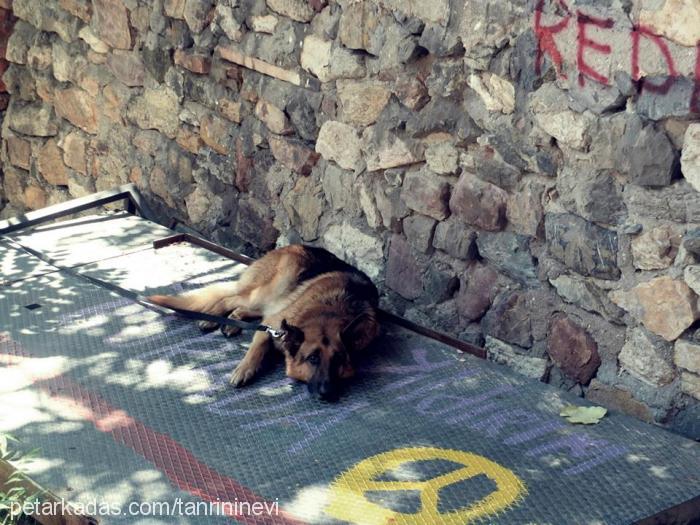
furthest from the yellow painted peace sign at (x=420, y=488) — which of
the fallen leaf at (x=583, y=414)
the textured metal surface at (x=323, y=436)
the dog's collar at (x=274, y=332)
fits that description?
the dog's collar at (x=274, y=332)

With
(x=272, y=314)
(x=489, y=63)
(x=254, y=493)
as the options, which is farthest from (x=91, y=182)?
(x=254, y=493)

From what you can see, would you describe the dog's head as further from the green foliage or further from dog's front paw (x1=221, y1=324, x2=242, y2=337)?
the green foliage

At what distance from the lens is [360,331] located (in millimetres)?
5422

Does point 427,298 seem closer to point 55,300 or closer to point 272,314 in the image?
point 272,314

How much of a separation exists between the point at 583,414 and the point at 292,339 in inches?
57.8

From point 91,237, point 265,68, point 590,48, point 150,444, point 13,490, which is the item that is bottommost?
point 13,490

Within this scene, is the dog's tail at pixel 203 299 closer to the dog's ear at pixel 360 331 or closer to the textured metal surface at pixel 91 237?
the dog's ear at pixel 360 331

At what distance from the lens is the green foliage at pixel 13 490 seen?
4.13 meters

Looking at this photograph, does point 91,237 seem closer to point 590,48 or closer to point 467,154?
point 467,154

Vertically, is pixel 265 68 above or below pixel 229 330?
above

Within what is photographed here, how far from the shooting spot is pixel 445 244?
558 centimetres

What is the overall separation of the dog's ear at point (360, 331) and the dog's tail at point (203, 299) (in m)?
0.94

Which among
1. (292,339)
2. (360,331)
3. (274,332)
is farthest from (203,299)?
(360,331)

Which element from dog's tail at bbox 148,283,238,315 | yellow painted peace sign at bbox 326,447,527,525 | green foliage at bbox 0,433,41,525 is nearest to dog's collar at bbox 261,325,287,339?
dog's tail at bbox 148,283,238,315
